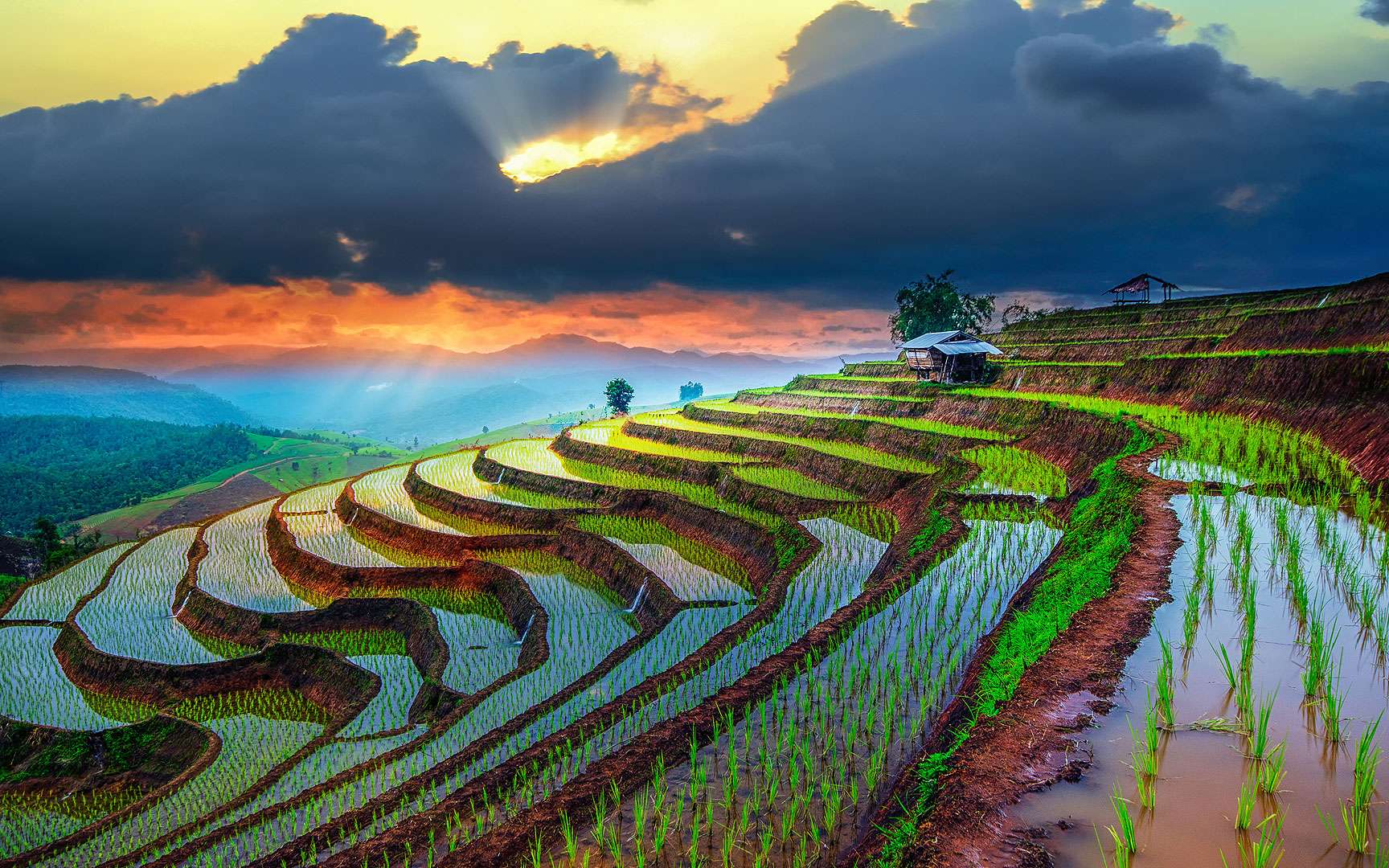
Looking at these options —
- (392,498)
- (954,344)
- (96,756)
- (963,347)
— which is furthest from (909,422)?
(96,756)

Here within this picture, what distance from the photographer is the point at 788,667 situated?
6363mm

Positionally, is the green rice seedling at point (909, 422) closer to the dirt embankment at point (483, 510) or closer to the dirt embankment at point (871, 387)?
the dirt embankment at point (871, 387)

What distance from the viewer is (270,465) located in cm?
9038

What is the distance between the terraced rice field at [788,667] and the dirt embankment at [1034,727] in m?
0.02

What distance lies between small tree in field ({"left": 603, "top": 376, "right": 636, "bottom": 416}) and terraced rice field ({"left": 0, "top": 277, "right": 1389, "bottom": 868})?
36737 millimetres

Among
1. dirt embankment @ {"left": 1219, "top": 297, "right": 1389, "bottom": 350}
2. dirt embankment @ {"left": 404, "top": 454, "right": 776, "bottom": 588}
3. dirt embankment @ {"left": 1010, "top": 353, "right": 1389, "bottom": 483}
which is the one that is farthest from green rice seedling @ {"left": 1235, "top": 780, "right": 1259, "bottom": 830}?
dirt embankment @ {"left": 1219, "top": 297, "right": 1389, "bottom": 350}

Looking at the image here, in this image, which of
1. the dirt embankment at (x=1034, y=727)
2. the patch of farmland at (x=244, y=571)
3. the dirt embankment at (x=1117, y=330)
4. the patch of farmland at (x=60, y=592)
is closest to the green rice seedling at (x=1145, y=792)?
the dirt embankment at (x=1034, y=727)

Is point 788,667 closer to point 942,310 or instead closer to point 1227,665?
point 1227,665

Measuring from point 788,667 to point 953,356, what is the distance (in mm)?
22052

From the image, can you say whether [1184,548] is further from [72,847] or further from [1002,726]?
[72,847]

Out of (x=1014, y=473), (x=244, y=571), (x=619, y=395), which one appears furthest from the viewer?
(x=619, y=395)

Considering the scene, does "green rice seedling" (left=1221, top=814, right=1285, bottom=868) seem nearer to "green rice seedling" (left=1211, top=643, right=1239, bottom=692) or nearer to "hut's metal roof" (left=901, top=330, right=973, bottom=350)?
"green rice seedling" (left=1211, top=643, right=1239, bottom=692)

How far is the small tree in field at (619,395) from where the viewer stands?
57188mm

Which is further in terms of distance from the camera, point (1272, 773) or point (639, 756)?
point (639, 756)
